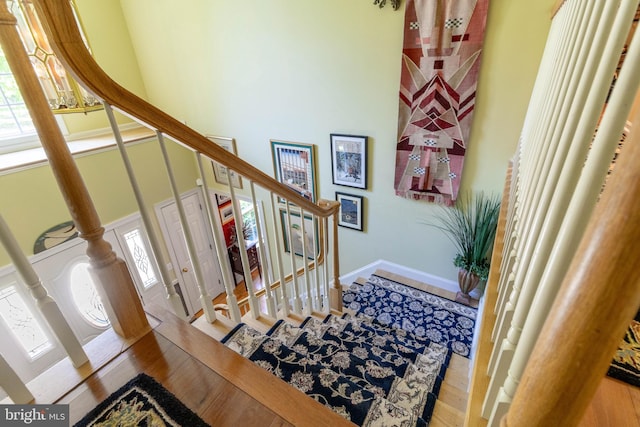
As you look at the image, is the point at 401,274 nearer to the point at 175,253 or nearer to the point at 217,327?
the point at 217,327

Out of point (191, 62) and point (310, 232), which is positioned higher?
point (191, 62)

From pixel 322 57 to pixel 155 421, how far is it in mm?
3229

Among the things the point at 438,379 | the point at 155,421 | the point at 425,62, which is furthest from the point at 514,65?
the point at 155,421

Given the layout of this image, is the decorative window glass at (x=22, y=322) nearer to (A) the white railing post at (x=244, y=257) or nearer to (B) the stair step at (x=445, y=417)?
(A) the white railing post at (x=244, y=257)

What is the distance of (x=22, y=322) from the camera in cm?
310

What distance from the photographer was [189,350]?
1138 millimetres

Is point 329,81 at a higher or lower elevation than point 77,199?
higher

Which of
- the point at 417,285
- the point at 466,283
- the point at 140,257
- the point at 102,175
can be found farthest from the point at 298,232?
the point at 102,175

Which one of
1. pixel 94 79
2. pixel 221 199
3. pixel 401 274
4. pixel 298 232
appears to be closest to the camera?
pixel 94 79

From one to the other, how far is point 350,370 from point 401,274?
220cm

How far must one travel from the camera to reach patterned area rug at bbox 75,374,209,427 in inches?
35.6

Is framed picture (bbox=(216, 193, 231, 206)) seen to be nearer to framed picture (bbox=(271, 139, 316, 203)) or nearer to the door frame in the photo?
the door frame

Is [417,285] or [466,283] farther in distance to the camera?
[417,285]

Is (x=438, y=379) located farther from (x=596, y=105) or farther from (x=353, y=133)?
(x=353, y=133)
